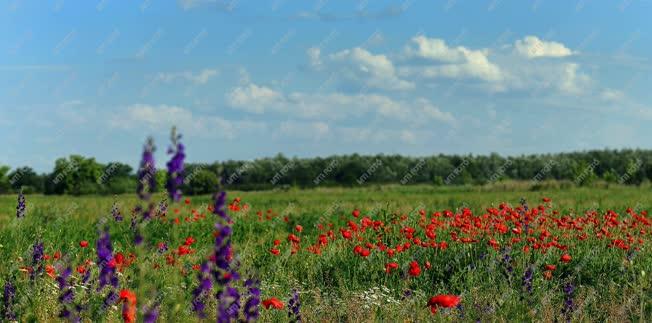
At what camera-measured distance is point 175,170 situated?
9.75ft

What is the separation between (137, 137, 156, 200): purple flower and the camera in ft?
10.1

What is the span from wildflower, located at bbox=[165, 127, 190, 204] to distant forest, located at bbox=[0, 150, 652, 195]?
53.1 meters

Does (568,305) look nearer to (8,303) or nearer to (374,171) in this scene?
(8,303)

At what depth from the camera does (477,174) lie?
68125 mm

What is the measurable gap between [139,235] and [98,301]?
144 inches

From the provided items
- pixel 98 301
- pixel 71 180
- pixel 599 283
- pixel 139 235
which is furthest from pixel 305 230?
pixel 71 180

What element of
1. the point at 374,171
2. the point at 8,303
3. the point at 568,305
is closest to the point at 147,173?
the point at 8,303

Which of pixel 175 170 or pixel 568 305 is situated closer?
pixel 175 170

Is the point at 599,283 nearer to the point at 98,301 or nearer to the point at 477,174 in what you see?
the point at 98,301

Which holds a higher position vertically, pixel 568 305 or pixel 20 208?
pixel 20 208

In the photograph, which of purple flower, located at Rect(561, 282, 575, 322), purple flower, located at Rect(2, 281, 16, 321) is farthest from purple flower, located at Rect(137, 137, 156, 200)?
purple flower, located at Rect(561, 282, 575, 322)

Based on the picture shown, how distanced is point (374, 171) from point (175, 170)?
6134cm

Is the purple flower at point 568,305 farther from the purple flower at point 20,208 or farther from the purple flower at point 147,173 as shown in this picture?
the purple flower at point 20,208

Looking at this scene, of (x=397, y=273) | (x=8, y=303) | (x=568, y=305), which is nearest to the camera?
(x=8, y=303)
